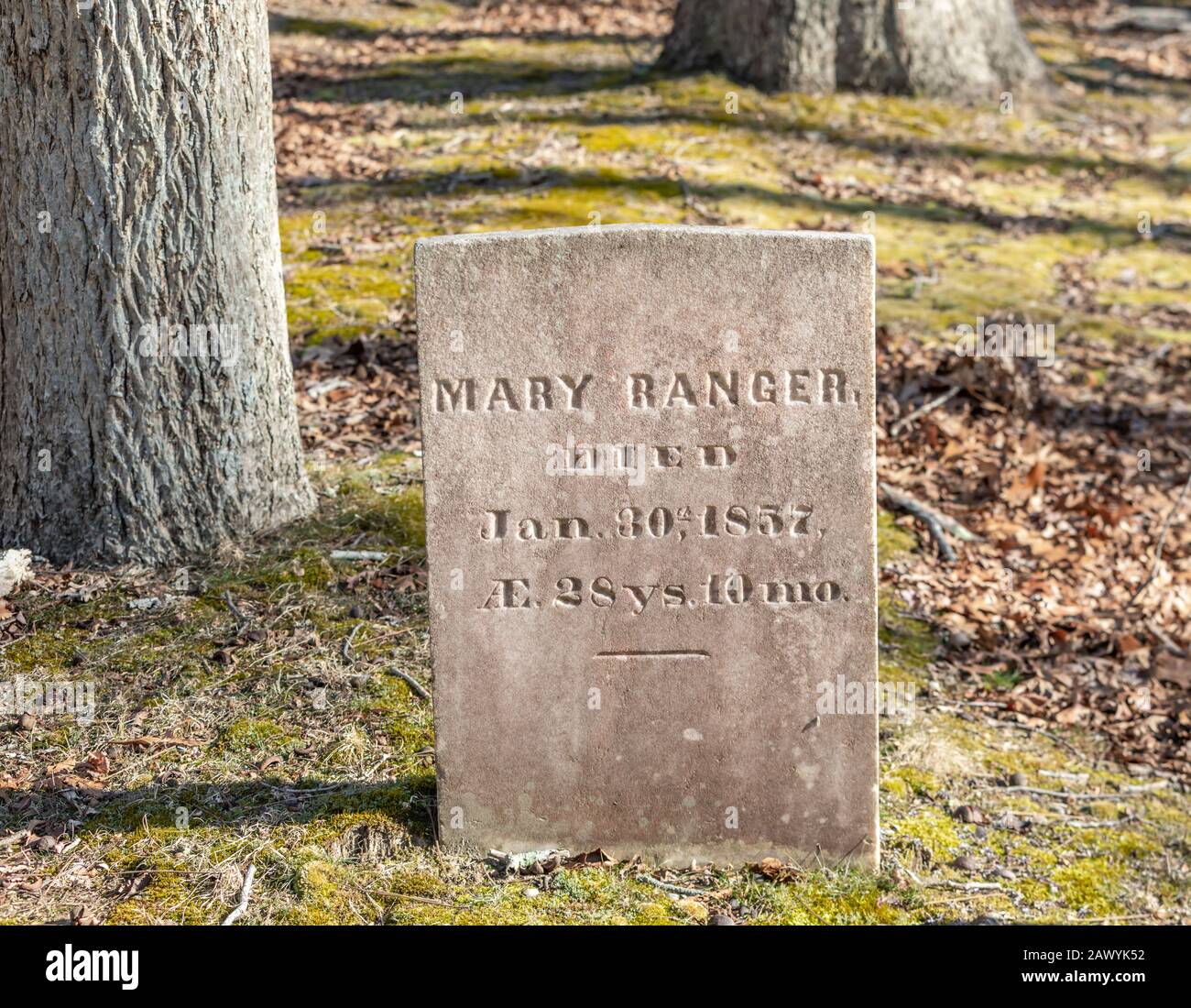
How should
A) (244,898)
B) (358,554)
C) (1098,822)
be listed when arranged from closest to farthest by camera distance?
(244,898) < (1098,822) < (358,554)

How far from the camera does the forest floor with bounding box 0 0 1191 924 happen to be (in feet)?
12.7

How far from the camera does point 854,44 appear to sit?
1162cm

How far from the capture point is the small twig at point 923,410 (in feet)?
24.0

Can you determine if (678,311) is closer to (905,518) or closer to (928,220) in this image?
(905,518)

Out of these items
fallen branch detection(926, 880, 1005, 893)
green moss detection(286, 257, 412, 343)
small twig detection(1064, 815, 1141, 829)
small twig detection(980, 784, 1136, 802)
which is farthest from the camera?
green moss detection(286, 257, 412, 343)

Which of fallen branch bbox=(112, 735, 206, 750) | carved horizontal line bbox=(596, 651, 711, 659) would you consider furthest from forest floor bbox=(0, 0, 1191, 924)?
carved horizontal line bbox=(596, 651, 711, 659)

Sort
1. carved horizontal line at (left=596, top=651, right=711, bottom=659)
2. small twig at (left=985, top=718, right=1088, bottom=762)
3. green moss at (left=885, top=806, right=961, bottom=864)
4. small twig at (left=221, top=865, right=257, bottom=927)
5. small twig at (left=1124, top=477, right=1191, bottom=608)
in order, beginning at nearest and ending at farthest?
small twig at (left=221, top=865, right=257, bottom=927), carved horizontal line at (left=596, top=651, right=711, bottom=659), green moss at (left=885, top=806, right=961, bottom=864), small twig at (left=985, top=718, right=1088, bottom=762), small twig at (left=1124, top=477, right=1191, bottom=608)

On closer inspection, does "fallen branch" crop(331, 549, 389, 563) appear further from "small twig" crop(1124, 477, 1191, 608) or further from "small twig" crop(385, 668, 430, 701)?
"small twig" crop(1124, 477, 1191, 608)

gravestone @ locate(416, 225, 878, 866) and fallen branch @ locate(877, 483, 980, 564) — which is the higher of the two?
gravestone @ locate(416, 225, 878, 866)

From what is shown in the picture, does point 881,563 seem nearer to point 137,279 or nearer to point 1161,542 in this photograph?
point 1161,542

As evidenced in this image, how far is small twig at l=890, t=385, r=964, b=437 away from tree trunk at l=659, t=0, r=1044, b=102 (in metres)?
5.32

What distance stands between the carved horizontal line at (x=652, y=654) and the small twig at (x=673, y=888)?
2.36 feet

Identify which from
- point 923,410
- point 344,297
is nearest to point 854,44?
point 923,410

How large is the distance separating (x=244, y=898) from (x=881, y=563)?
3684mm
